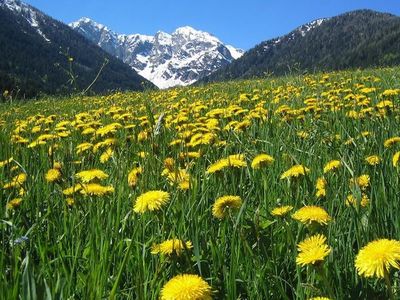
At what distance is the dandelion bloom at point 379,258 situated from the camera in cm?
103

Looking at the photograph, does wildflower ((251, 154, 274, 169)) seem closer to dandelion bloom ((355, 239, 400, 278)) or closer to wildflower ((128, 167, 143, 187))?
wildflower ((128, 167, 143, 187))

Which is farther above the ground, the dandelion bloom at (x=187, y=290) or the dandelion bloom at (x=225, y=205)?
the dandelion bloom at (x=225, y=205)

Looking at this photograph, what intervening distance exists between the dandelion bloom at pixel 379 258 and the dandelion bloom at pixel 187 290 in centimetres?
34

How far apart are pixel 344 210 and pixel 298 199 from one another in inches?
11.9

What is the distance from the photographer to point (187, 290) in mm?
1065

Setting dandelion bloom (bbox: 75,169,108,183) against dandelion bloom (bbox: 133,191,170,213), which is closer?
dandelion bloom (bbox: 133,191,170,213)

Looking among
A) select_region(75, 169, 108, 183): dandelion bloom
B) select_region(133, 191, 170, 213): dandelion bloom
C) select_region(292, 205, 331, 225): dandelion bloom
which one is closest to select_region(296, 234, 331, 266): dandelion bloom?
select_region(292, 205, 331, 225): dandelion bloom

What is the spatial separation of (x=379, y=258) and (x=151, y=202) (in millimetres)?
834

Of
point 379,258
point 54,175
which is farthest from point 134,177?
point 379,258

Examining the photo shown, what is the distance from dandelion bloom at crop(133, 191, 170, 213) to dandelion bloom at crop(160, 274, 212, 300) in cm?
53

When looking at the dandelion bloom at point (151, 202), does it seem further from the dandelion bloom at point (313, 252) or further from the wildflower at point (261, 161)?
the wildflower at point (261, 161)

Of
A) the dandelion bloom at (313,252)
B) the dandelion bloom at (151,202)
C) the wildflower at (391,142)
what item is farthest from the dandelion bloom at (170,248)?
the wildflower at (391,142)

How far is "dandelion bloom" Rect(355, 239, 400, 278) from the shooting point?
3.36ft

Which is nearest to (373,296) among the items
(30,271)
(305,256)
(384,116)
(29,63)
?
(305,256)
